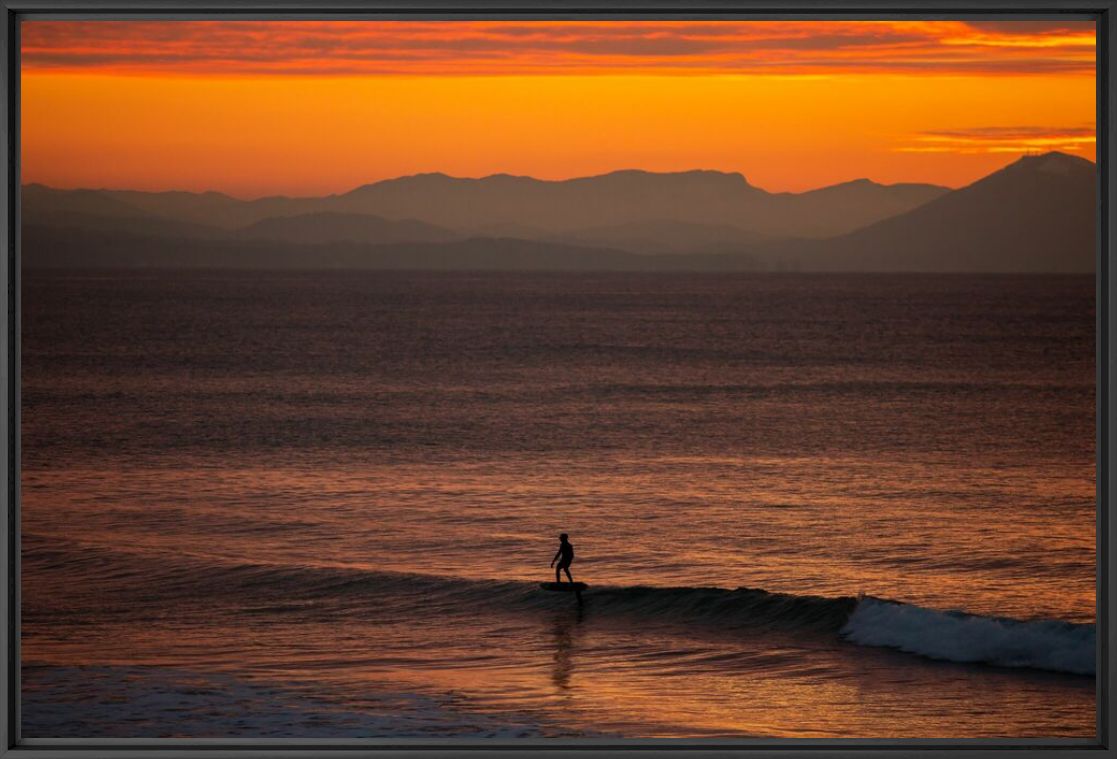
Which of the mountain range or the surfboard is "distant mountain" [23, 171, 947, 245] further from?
the surfboard

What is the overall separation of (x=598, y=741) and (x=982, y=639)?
286 inches

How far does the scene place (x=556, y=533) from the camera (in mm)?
19344

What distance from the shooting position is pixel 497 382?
1967 inches

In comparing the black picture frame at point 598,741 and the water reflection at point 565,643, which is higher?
the black picture frame at point 598,741

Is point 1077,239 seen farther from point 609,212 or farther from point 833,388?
point 833,388

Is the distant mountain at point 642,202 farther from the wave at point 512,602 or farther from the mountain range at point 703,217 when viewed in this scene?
the wave at point 512,602

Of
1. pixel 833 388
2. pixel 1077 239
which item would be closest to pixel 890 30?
pixel 1077 239

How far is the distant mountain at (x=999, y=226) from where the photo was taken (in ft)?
260

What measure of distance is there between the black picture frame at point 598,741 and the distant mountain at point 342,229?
272ft

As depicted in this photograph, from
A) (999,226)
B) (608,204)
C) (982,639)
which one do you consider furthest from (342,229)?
(982,639)

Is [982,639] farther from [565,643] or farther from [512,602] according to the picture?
[512,602]

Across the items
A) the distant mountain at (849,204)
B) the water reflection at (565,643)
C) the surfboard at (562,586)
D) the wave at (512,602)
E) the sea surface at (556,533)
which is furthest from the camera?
the distant mountain at (849,204)

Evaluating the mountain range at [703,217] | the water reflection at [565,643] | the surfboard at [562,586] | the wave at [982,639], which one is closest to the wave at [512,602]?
the wave at [982,639]

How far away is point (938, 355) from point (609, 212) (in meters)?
35.7
